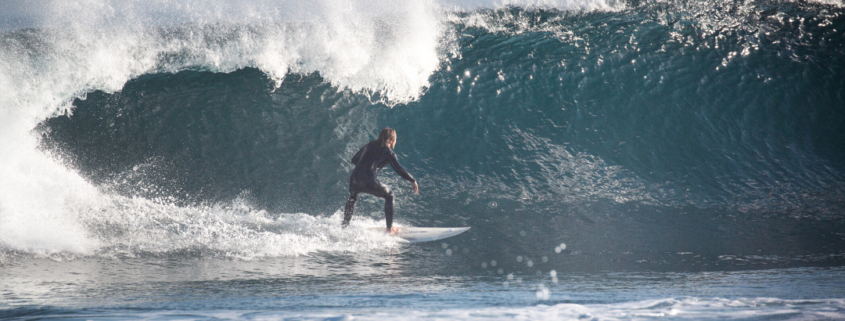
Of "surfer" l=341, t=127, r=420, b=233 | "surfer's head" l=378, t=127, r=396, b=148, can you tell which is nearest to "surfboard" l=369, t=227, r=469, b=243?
"surfer" l=341, t=127, r=420, b=233

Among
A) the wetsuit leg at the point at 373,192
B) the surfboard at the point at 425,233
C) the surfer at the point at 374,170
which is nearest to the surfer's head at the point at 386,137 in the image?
the surfer at the point at 374,170

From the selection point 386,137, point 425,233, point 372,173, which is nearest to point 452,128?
point 386,137

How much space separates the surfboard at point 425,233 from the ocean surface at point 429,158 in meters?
0.14

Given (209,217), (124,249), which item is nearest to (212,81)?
(209,217)

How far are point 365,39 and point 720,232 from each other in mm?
5554

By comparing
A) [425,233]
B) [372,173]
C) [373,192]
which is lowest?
[425,233]

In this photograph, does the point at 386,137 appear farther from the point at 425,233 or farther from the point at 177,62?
the point at 177,62

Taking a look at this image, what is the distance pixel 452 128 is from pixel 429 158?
74cm

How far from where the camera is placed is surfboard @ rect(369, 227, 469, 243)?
4707 mm

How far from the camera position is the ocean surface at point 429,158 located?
3160 mm

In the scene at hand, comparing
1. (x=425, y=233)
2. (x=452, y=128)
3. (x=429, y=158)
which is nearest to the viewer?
(x=425, y=233)

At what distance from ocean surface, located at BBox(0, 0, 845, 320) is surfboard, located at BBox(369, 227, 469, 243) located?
0.45ft

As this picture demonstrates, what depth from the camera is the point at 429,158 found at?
6.61m

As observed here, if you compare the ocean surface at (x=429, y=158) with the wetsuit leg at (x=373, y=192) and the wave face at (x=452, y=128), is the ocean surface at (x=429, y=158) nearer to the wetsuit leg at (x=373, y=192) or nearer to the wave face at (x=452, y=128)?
the wave face at (x=452, y=128)
